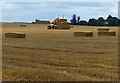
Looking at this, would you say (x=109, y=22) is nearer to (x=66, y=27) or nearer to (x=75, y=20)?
(x=75, y=20)

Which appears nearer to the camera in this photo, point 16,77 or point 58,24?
point 16,77

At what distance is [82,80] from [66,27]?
217 ft

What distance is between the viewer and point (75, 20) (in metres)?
152

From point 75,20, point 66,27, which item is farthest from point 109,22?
point 66,27

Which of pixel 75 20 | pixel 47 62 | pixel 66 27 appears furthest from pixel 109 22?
pixel 47 62

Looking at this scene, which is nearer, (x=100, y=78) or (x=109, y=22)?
(x=100, y=78)

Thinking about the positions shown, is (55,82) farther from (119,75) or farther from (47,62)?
(47,62)

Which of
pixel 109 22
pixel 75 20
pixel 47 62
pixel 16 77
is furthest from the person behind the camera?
pixel 75 20

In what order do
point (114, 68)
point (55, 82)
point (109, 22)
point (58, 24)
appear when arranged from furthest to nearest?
point (109, 22) < point (58, 24) < point (114, 68) < point (55, 82)

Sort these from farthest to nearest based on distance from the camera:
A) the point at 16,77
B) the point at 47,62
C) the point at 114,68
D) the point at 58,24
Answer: the point at 58,24 → the point at 47,62 → the point at 114,68 → the point at 16,77

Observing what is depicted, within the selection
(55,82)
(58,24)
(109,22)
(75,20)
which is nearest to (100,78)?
(55,82)

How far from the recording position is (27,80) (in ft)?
33.0

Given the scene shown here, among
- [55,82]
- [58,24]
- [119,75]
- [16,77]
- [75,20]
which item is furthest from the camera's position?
[75,20]

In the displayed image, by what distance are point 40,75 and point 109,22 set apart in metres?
121
